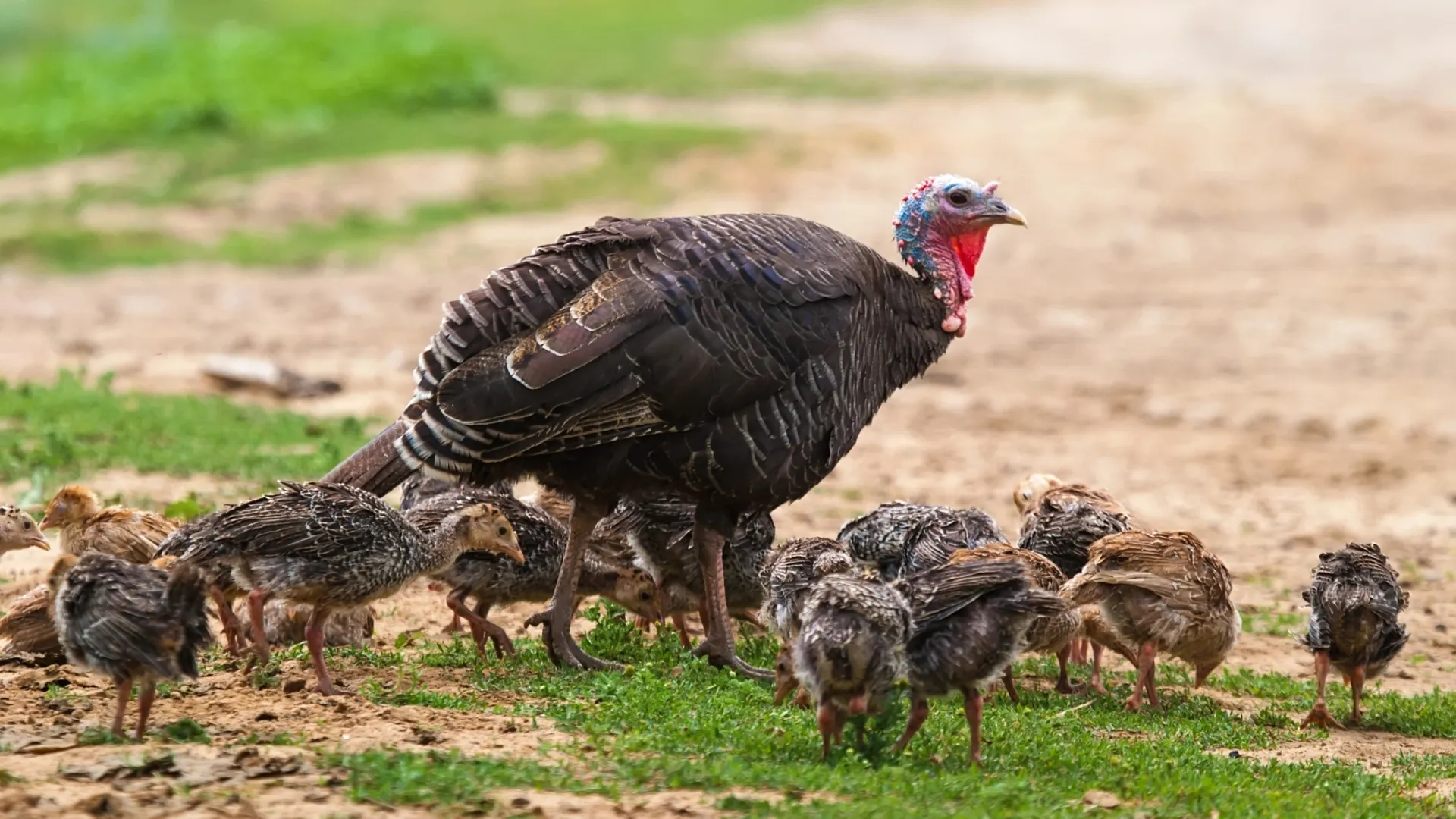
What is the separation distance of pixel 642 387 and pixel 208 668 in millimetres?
2130

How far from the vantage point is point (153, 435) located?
502 inches

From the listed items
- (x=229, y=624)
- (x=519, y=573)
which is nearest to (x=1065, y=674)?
(x=519, y=573)

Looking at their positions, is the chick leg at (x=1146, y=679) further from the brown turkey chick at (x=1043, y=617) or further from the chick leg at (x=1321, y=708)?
the chick leg at (x=1321, y=708)

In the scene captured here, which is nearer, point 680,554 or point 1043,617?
point 1043,617

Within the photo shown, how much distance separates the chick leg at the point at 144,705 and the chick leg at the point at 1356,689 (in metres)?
5.07

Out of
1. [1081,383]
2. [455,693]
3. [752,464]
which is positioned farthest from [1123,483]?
[455,693]

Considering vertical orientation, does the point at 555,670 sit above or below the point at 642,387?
below

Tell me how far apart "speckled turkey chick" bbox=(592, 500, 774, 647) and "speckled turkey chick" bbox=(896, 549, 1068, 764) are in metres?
1.84

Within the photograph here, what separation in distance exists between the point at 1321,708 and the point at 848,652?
2752 millimetres

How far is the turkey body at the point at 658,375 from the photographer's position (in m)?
8.02

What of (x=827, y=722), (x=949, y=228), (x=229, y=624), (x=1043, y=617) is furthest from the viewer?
(x=949, y=228)

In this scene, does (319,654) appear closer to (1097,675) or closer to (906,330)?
(906,330)

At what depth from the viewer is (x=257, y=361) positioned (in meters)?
15.5

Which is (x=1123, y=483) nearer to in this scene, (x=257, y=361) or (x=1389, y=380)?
(x=1389, y=380)
